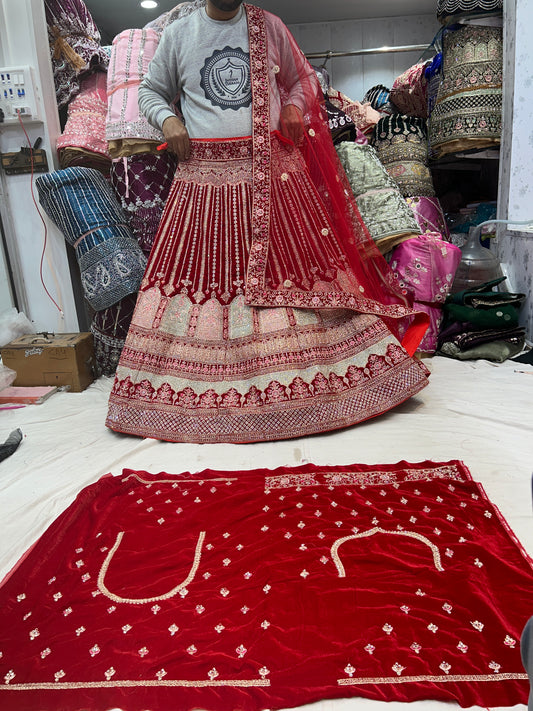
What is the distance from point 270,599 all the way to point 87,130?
2537mm

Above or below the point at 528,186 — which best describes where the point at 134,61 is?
above

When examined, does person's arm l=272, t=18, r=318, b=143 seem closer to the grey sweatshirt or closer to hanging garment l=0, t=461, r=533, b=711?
the grey sweatshirt

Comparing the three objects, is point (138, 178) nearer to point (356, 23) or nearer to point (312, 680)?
Result: point (312, 680)

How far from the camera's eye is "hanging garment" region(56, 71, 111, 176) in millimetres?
2688

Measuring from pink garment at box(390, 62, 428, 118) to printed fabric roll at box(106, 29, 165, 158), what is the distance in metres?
1.79

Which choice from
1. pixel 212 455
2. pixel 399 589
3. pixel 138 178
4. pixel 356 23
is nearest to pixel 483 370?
pixel 212 455

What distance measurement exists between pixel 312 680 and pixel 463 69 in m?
3.28

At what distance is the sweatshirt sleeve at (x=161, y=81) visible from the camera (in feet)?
6.71

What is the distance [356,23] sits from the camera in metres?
4.55

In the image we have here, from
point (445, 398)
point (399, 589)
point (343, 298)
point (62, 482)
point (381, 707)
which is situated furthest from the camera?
point (445, 398)

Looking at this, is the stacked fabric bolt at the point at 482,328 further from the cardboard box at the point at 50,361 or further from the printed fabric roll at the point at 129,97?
the cardboard box at the point at 50,361

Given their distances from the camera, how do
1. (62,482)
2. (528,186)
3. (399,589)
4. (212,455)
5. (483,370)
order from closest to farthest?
(399,589) < (62,482) < (212,455) < (483,370) < (528,186)

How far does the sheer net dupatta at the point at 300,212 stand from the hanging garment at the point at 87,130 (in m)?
1.01

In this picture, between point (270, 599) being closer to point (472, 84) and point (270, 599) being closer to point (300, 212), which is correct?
point (300, 212)
